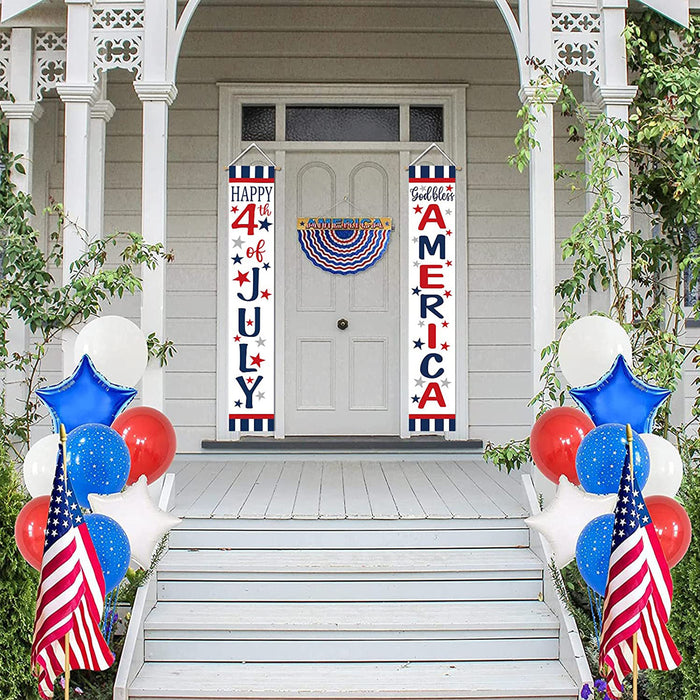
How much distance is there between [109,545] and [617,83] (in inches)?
125

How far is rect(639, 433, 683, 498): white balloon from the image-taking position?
267cm

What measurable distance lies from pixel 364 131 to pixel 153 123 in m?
2.00

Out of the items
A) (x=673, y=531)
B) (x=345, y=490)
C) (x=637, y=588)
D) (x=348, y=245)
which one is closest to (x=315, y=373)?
(x=348, y=245)

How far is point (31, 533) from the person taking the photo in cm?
247

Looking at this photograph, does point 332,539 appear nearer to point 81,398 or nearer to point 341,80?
point 81,398

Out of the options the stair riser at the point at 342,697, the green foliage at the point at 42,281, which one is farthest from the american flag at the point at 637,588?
the green foliage at the point at 42,281

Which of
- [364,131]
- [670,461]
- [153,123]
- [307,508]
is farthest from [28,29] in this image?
[670,461]

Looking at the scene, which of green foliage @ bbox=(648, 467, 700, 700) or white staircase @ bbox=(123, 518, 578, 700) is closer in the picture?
green foliage @ bbox=(648, 467, 700, 700)

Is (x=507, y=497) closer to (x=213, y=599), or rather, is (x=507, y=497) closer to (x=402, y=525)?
(x=402, y=525)

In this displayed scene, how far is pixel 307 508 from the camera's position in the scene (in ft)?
11.5

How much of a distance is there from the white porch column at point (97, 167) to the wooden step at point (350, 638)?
2125 millimetres

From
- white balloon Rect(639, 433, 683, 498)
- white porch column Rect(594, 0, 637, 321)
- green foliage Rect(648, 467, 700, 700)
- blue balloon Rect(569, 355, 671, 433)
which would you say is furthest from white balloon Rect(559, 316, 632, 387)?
white porch column Rect(594, 0, 637, 321)

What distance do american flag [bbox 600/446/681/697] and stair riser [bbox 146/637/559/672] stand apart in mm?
668

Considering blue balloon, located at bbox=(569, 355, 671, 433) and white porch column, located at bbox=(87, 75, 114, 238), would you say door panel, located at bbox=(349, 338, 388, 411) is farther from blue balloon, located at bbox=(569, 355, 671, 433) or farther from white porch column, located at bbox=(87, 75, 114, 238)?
blue balloon, located at bbox=(569, 355, 671, 433)
